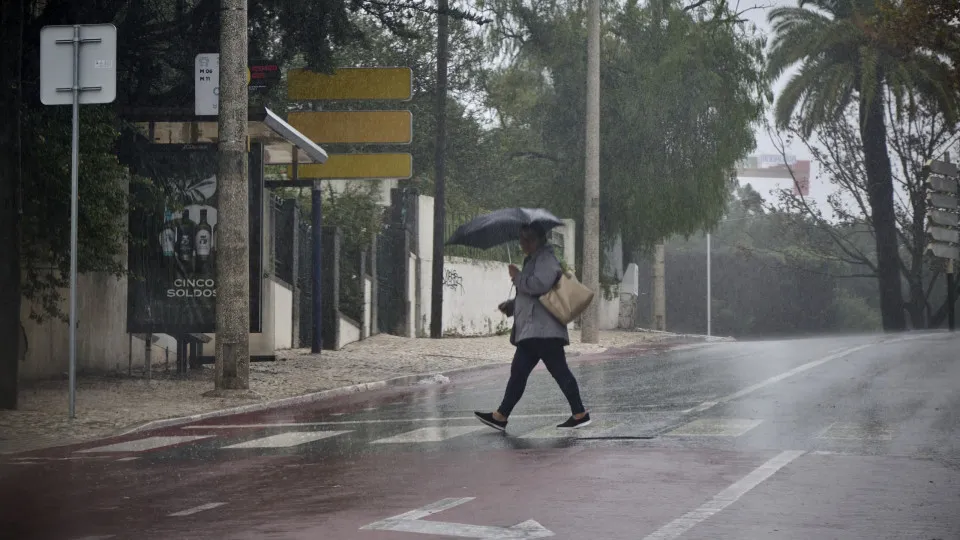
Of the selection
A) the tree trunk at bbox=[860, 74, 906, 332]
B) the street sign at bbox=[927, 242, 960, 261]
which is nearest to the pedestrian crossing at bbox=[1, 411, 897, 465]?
the street sign at bbox=[927, 242, 960, 261]

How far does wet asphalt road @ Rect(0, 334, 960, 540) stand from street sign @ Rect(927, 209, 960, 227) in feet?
76.8

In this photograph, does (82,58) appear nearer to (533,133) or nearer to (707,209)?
(707,209)

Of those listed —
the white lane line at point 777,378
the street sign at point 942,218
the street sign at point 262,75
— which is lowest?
the white lane line at point 777,378

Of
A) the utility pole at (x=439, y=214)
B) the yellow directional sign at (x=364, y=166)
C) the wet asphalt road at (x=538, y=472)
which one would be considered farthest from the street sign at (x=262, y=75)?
the utility pole at (x=439, y=214)

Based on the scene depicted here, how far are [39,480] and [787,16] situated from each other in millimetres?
35868

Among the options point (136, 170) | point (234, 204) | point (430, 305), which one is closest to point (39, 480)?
point (234, 204)

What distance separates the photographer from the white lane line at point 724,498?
6918 mm

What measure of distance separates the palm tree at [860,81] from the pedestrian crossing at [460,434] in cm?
2743

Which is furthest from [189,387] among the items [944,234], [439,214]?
[944,234]

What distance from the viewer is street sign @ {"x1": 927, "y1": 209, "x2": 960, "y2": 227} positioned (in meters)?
37.6

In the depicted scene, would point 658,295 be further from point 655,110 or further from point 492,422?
point 492,422

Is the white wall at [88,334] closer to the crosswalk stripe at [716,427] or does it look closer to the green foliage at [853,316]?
the crosswalk stripe at [716,427]

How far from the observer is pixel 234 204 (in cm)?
1515

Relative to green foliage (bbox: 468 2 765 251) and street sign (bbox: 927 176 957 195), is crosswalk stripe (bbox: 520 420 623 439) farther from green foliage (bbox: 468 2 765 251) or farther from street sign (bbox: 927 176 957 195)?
street sign (bbox: 927 176 957 195)
